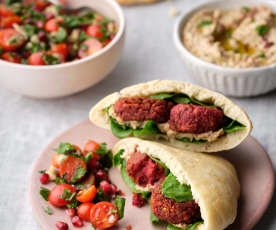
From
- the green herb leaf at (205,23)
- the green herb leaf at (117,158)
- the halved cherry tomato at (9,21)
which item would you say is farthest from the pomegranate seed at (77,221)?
the green herb leaf at (205,23)

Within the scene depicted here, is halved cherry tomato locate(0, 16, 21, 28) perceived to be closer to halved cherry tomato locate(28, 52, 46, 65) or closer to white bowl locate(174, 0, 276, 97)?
halved cherry tomato locate(28, 52, 46, 65)

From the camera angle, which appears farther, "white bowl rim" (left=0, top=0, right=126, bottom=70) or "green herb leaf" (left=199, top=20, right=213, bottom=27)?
"green herb leaf" (left=199, top=20, right=213, bottom=27)

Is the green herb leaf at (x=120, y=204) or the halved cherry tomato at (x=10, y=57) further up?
the halved cherry tomato at (x=10, y=57)

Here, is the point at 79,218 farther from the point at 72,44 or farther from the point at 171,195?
the point at 72,44

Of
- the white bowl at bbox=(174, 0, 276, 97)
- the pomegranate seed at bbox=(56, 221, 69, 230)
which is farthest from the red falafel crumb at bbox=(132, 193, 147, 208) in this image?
the white bowl at bbox=(174, 0, 276, 97)

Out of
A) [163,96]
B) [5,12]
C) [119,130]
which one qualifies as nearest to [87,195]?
[119,130]

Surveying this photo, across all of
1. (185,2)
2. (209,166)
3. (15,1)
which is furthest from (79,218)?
(185,2)

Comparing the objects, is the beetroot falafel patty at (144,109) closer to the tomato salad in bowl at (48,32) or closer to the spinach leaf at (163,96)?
the spinach leaf at (163,96)
